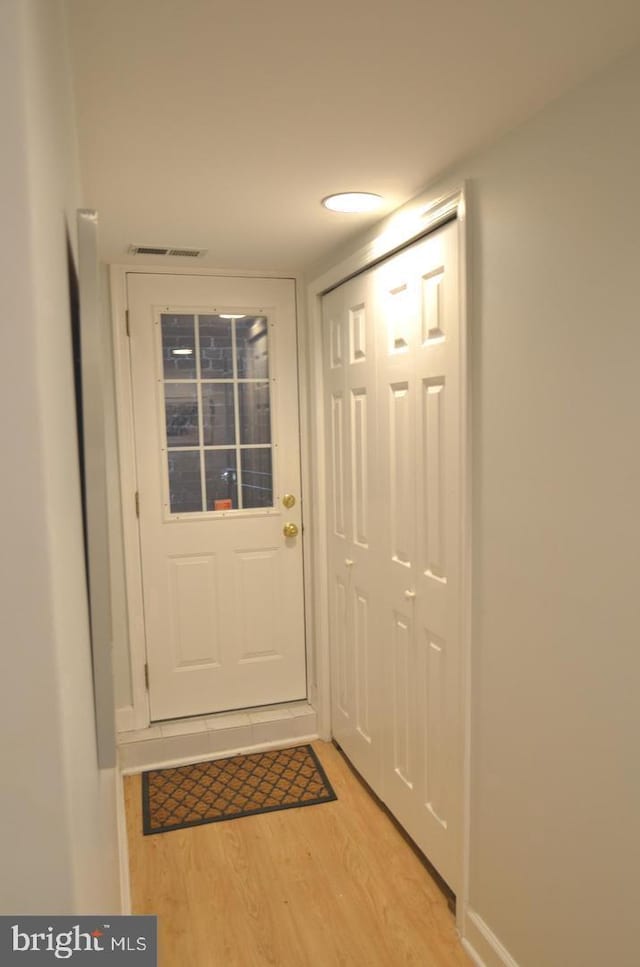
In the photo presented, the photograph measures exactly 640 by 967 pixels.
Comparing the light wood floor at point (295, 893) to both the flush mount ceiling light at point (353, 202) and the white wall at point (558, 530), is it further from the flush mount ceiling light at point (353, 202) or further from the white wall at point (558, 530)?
the flush mount ceiling light at point (353, 202)

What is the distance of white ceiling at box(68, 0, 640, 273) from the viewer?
3.82 feet

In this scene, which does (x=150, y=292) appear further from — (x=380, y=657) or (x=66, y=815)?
(x=66, y=815)

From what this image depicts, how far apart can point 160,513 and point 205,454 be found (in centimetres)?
35

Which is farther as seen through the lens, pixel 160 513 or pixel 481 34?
pixel 160 513

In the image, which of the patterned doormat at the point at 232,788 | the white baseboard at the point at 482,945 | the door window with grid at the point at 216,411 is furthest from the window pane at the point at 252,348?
the white baseboard at the point at 482,945

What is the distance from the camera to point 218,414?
3215mm

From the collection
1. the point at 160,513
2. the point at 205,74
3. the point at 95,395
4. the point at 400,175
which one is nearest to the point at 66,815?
the point at 95,395

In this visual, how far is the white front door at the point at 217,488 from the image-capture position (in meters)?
3.11

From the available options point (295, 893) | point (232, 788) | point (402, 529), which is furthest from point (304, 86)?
point (232, 788)

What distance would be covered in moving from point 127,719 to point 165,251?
2118 mm

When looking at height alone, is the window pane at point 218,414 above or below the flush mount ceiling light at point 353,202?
below

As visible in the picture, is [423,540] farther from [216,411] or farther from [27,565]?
[27,565]

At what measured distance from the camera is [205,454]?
3211 mm

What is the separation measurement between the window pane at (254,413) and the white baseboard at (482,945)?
83.5 inches
